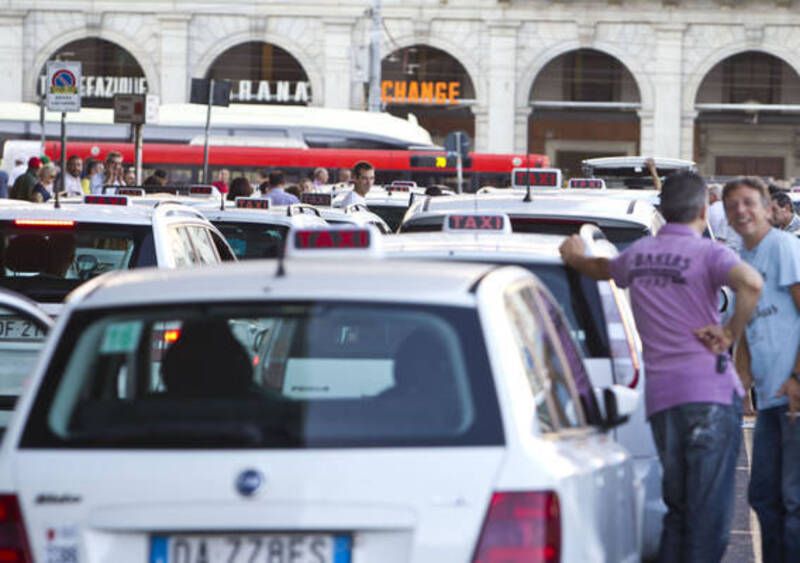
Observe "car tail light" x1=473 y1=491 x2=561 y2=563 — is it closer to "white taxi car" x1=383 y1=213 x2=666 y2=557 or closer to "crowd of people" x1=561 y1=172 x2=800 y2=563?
"crowd of people" x1=561 y1=172 x2=800 y2=563

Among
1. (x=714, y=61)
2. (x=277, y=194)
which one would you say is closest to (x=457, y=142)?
(x=277, y=194)

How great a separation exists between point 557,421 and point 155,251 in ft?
16.7

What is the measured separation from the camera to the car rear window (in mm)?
4469

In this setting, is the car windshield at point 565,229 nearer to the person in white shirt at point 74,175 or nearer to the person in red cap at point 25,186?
the person in red cap at point 25,186

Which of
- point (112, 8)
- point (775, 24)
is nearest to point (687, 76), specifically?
point (775, 24)

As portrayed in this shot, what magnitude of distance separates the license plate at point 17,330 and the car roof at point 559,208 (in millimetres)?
2099

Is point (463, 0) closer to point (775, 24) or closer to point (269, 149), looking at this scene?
point (775, 24)

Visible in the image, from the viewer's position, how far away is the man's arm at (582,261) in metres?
6.96

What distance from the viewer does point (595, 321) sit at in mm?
7199

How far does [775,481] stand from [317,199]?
13.3 metres

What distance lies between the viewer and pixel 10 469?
14.6ft

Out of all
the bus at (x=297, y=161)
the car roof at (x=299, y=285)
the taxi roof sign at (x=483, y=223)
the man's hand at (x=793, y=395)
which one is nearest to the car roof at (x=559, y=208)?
the taxi roof sign at (x=483, y=223)

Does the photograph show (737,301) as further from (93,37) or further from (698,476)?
(93,37)

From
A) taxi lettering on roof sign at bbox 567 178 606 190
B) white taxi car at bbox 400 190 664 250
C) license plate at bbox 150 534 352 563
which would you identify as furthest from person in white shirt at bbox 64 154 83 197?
license plate at bbox 150 534 352 563
